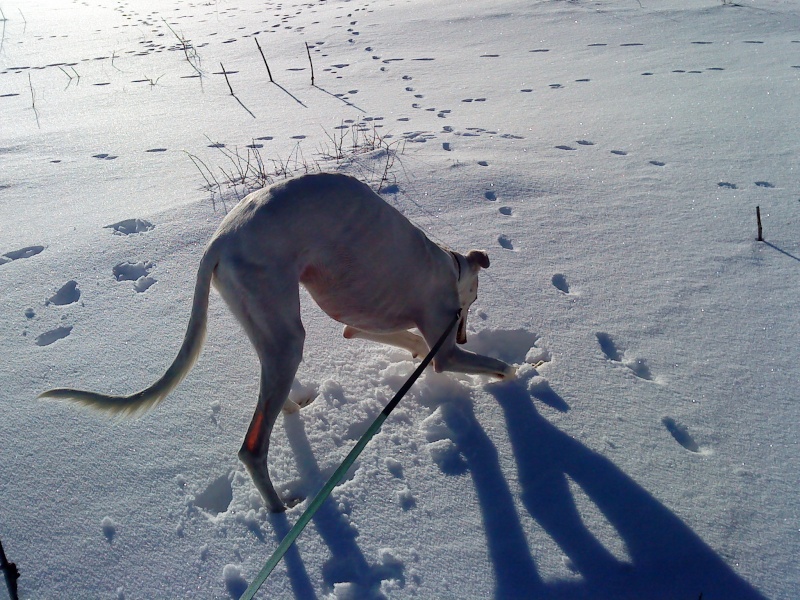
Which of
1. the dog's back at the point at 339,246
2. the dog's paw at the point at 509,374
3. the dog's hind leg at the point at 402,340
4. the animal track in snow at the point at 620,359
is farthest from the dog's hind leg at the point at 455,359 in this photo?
the animal track in snow at the point at 620,359

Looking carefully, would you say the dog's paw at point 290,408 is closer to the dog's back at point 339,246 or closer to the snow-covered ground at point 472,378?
the snow-covered ground at point 472,378

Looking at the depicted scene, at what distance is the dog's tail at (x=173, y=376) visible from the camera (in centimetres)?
177

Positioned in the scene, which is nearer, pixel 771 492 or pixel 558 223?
pixel 771 492

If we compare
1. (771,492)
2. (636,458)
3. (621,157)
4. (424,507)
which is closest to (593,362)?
(636,458)

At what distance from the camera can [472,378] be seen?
256 cm

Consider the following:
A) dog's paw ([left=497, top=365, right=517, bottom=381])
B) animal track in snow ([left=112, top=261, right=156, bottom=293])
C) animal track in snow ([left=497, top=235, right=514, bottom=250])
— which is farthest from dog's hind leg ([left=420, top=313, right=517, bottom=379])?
animal track in snow ([left=112, top=261, right=156, bottom=293])

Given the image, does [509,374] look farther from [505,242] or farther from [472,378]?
[505,242]

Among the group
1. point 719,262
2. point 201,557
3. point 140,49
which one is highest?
point 140,49

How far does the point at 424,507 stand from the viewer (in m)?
1.92

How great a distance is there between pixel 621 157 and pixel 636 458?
287 cm

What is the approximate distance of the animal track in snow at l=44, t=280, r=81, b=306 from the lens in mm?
2973

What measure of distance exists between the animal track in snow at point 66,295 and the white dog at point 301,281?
145 centimetres

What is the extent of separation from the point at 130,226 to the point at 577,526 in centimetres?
312

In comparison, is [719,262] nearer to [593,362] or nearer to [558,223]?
[558,223]
